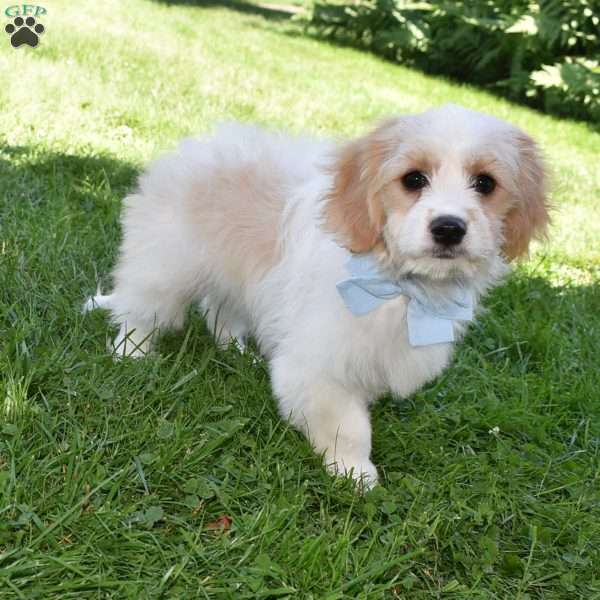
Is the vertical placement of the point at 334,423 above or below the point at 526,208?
below

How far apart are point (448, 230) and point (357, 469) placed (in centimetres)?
80

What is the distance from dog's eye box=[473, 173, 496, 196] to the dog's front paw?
0.88m

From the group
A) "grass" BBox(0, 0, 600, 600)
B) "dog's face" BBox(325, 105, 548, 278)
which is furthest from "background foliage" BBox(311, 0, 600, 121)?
"dog's face" BBox(325, 105, 548, 278)

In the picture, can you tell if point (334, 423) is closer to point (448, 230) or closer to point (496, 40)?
point (448, 230)

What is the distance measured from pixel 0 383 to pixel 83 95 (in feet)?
12.8

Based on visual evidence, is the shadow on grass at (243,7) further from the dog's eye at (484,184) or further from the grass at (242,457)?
the dog's eye at (484,184)

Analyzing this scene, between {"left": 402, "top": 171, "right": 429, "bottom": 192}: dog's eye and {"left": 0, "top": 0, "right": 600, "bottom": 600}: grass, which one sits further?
{"left": 402, "top": 171, "right": 429, "bottom": 192}: dog's eye

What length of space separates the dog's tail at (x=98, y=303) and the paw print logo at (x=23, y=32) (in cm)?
407

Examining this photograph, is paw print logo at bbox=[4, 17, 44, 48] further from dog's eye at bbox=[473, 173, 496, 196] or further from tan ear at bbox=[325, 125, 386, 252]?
dog's eye at bbox=[473, 173, 496, 196]

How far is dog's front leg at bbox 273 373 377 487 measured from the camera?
2441 mm

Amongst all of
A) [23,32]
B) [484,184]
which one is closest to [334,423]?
[484,184]

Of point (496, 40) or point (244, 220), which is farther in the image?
point (496, 40)

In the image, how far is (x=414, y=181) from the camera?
2.26 metres

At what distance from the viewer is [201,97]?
258 inches
